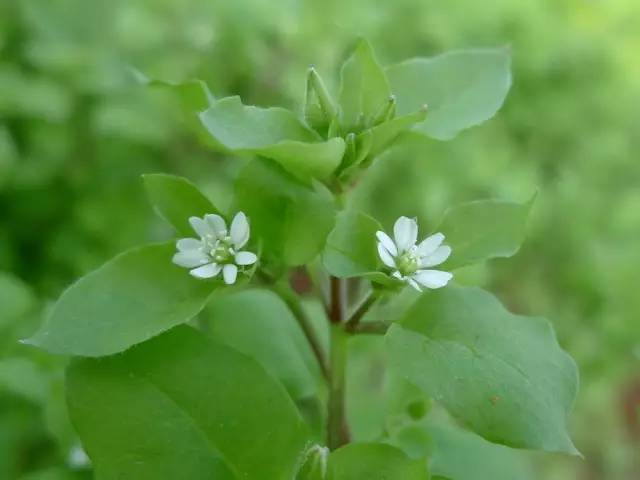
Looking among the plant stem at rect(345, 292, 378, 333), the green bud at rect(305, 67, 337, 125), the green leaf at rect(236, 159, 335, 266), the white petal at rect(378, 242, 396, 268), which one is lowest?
the plant stem at rect(345, 292, 378, 333)

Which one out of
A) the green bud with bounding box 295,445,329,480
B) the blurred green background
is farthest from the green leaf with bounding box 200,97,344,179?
the blurred green background

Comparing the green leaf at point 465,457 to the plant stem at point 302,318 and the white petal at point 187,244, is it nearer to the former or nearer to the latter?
the plant stem at point 302,318

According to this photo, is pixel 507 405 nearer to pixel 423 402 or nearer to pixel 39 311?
pixel 423 402

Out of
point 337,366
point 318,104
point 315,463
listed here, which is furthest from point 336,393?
point 318,104

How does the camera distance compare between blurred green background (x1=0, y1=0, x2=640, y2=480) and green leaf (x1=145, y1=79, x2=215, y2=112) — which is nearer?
green leaf (x1=145, y1=79, x2=215, y2=112)

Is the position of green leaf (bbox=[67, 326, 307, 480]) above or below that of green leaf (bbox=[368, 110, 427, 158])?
below

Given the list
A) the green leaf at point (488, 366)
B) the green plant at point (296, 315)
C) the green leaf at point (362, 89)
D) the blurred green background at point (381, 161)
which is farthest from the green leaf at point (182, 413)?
the blurred green background at point (381, 161)

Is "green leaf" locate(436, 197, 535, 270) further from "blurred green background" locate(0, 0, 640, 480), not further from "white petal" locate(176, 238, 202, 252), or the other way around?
"blurred green background" locate(0, 0, 640, 480)

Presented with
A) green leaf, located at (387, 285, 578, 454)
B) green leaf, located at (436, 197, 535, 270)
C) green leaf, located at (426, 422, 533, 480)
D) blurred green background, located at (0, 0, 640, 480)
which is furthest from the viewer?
blurred green background, located at (0, 0, 640, 480)
